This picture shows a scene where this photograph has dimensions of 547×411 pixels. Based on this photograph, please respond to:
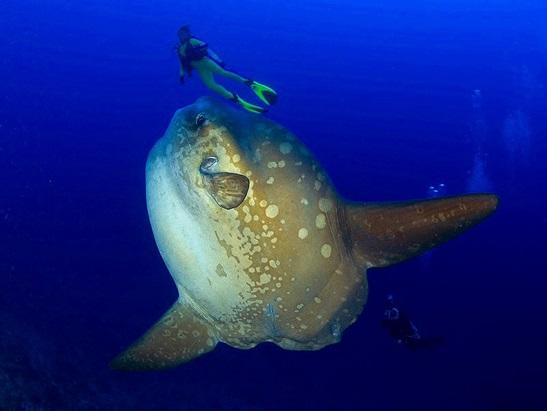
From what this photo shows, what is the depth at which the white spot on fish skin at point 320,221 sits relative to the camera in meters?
2.36

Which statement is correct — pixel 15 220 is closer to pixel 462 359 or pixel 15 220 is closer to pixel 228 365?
pixel 228 365

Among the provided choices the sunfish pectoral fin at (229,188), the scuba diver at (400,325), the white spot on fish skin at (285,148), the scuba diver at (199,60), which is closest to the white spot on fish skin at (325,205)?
the white spot on fish skin at (285,148)

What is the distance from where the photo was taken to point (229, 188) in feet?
6.97

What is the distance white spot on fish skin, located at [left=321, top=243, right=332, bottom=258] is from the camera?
2391 millimetres

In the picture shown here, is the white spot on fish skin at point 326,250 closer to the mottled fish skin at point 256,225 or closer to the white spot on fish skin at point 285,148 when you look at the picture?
the mottled fish skin at point 256,225

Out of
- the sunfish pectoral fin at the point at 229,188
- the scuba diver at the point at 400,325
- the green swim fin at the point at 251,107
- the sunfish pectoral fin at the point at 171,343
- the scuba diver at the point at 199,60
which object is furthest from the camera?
the scuba diver at the point at 400,325

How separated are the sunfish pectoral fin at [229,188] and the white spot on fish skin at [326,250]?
482mm

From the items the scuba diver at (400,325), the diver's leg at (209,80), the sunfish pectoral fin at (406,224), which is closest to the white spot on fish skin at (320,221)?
the sunfish pectoral fin at (406,224)

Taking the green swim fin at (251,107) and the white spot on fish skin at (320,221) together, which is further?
the green swim fin at (251,107)

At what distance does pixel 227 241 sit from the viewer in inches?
91.2

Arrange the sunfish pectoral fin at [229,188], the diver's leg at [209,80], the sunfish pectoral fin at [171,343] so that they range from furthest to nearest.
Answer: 1. the diver's leg at [209,80]
2. the sunfish pectoral fin at [171,343]
3. the sunfish pectoral fin at [229,188]

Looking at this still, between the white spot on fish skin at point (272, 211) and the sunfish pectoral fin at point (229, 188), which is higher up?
the sunfish pectoral fin at point (229, 188)

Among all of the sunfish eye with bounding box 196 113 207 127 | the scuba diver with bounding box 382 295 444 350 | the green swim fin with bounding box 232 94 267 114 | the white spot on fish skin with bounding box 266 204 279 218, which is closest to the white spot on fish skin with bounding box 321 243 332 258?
the white spot on fish skin with bounding box 266 204 279 218

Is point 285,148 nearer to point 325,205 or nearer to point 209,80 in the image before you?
point 325,205
